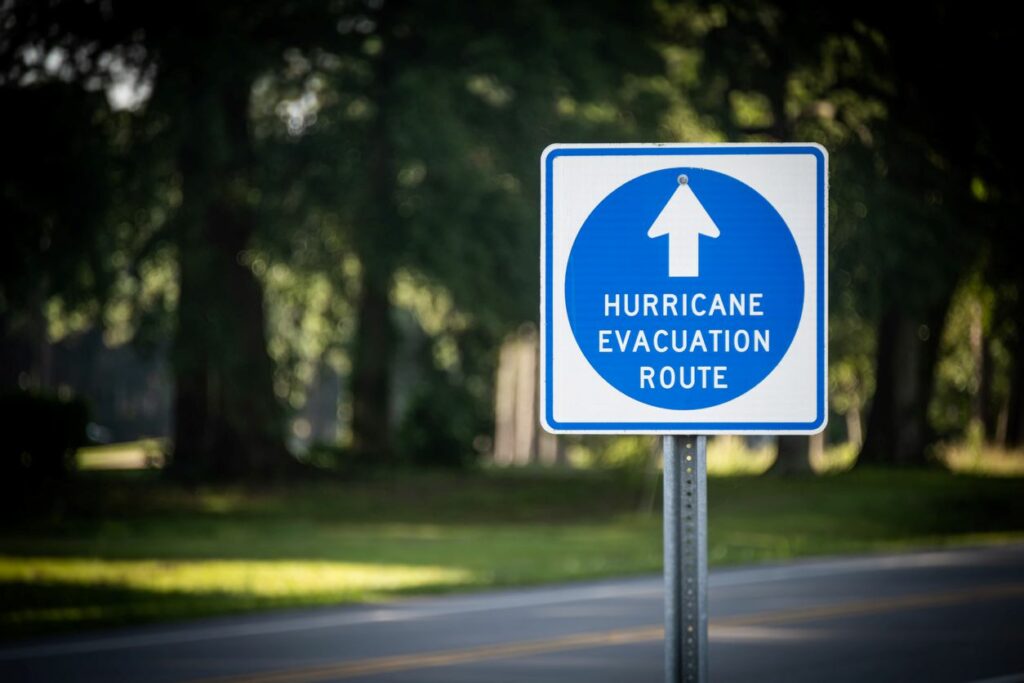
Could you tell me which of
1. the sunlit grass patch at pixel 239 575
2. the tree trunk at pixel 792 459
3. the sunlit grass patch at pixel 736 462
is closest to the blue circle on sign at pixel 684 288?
the sunlit grass patch at pixel 239 575

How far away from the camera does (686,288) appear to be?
3682mm

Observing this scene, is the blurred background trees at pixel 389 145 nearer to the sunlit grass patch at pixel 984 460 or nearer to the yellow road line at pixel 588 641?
the sunlit grass patch at pixel 984 460

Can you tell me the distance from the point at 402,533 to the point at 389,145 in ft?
21.2

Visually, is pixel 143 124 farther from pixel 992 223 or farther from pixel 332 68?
pixel 992 223

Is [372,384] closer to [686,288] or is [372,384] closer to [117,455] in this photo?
[686,288]

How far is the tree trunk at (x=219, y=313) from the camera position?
2689cm

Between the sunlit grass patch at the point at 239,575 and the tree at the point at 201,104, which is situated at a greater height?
the tree at the point at 201,104

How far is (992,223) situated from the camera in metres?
28.5

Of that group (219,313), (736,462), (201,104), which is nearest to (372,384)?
(219,313)

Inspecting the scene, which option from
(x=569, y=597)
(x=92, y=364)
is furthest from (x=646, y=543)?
(x=92, y=364)

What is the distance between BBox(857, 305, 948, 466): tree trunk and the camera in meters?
39.2

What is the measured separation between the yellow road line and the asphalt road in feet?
0.05

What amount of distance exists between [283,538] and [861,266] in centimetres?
1056

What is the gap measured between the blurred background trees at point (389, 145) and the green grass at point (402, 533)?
247 centimetres
